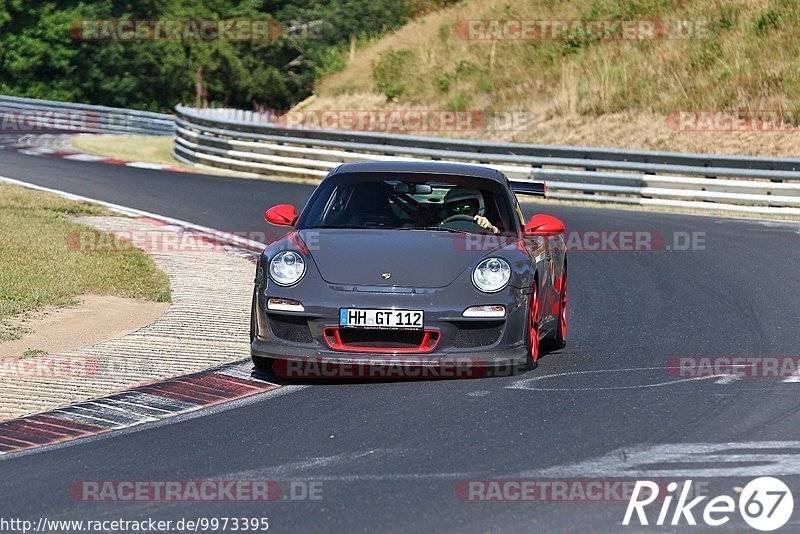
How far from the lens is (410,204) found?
9.45 meters

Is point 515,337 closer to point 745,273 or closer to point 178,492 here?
point 178,492

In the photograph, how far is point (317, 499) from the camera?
5711 mm

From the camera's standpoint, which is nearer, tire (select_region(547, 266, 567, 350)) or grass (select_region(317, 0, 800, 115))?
tire (select_region(547, 266, 567, 350))

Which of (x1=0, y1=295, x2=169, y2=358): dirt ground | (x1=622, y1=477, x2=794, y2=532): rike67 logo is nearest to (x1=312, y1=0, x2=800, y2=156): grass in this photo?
(x1=0, y1=295, x2=169, y2=358): dirt ground

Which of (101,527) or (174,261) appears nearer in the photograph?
(101,527)

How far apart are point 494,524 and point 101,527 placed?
151cm

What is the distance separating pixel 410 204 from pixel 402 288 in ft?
4.23

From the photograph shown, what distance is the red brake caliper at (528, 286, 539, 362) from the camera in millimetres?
8680

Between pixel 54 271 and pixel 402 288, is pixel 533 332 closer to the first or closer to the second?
pixel 402 288

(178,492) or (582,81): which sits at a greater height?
(582,81)

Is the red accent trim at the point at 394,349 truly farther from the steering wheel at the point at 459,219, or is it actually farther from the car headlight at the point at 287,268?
the steering wheel at the point at 459,219

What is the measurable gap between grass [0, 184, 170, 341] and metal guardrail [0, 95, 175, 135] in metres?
19.7

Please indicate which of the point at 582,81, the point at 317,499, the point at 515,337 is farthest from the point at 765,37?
the point at 317,499

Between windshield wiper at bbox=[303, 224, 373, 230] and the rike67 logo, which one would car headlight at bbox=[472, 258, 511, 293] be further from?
the rike67 logo
